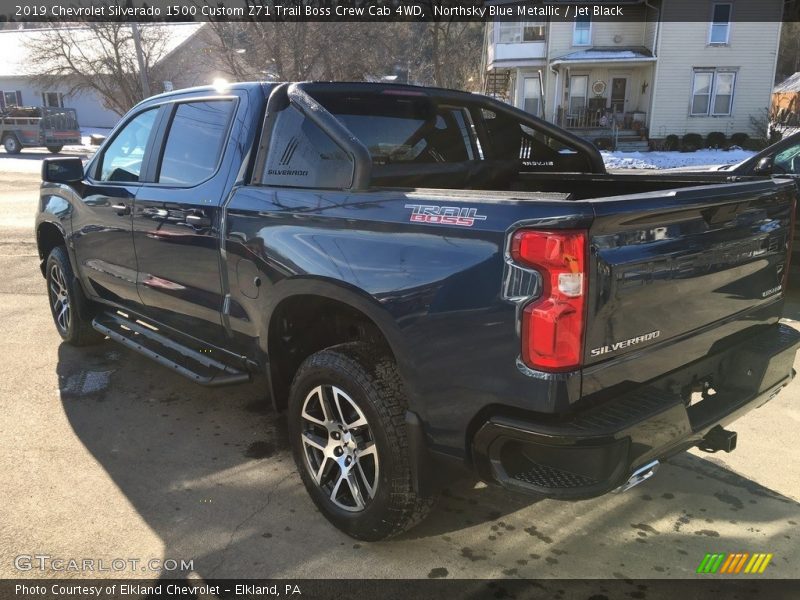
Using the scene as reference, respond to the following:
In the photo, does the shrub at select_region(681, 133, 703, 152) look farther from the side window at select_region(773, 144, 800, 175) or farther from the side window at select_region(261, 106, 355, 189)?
the side window at select_region(261, 106, 355, 189)

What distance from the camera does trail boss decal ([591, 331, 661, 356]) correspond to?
84.2 inches

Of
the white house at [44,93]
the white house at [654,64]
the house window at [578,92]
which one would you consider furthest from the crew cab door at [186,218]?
the white house at [44,93]

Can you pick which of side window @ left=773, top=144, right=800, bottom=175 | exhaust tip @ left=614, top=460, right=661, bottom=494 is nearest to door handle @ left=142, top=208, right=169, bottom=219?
exhaust tip @ left=614, top=460, right=661, bottom=494

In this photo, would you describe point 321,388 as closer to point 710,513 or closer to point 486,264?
point 486,264

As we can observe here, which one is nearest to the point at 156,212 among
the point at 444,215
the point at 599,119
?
the point at 444,215

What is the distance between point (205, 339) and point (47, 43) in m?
35.7

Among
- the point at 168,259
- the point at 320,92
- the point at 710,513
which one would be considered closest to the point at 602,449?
the point at 710,513

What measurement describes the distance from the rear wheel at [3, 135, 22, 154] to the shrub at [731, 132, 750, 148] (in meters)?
31.4

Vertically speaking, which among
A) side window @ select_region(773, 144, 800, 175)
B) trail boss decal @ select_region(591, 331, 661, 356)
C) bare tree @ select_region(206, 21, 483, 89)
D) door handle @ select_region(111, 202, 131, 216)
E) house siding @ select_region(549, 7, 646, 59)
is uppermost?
house siding @ select_region(549, 7, 646, 59)

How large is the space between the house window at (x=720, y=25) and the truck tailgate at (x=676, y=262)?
25.9 m

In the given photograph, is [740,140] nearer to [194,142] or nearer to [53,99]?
[194,142]

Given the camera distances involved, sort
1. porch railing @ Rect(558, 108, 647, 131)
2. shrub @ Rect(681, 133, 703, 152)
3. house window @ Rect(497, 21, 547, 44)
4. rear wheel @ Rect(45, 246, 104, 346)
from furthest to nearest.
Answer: house window @ Rect(497, 21, 547, 44), porch railing @ Rect(558, 108, 647, 131), shrub @ Rect(681, 133, 703, 152), rear wheel @ Rect(45, 246, 104, 346)

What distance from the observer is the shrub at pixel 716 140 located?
79.9 feet

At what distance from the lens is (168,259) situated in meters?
3.69
